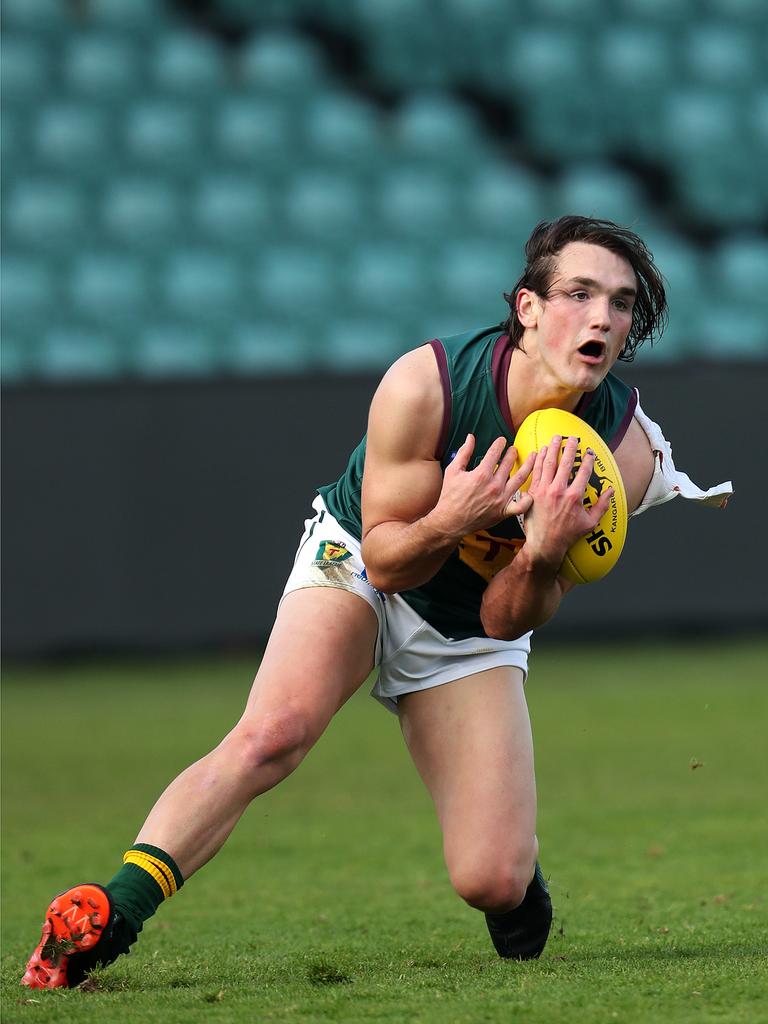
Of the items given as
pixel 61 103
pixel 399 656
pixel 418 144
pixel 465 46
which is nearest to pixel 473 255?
pixel 418 144

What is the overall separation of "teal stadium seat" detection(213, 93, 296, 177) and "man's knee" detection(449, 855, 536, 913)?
1087 centimetres

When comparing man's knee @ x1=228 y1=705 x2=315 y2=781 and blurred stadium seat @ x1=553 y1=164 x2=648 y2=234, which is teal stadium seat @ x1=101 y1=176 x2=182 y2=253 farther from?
man's knee @ x1=228 y1=705 x2=315 y2=781

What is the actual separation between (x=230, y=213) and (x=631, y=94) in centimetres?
442

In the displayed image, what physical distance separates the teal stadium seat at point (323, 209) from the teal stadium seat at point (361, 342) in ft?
3.35

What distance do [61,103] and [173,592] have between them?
17.7ft

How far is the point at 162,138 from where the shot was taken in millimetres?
14188

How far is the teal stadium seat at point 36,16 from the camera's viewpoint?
1464cm

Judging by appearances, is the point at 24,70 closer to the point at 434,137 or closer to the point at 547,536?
the point at 434,137

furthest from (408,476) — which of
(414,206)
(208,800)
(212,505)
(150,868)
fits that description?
(414,206)

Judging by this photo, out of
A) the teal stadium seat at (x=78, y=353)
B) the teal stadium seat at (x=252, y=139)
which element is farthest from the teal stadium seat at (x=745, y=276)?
the teal stadium seat at (x=78, y=353)

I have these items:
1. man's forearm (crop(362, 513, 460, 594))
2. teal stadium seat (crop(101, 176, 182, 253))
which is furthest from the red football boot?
teal stadium seat (crop(101, 176, 182, 253))

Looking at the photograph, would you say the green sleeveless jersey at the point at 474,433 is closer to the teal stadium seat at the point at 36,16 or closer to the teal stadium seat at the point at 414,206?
the teal stadium seat at the point at 414,206

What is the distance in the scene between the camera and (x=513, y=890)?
14.5 ft

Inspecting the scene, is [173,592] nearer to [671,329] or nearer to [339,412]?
[339,412]
